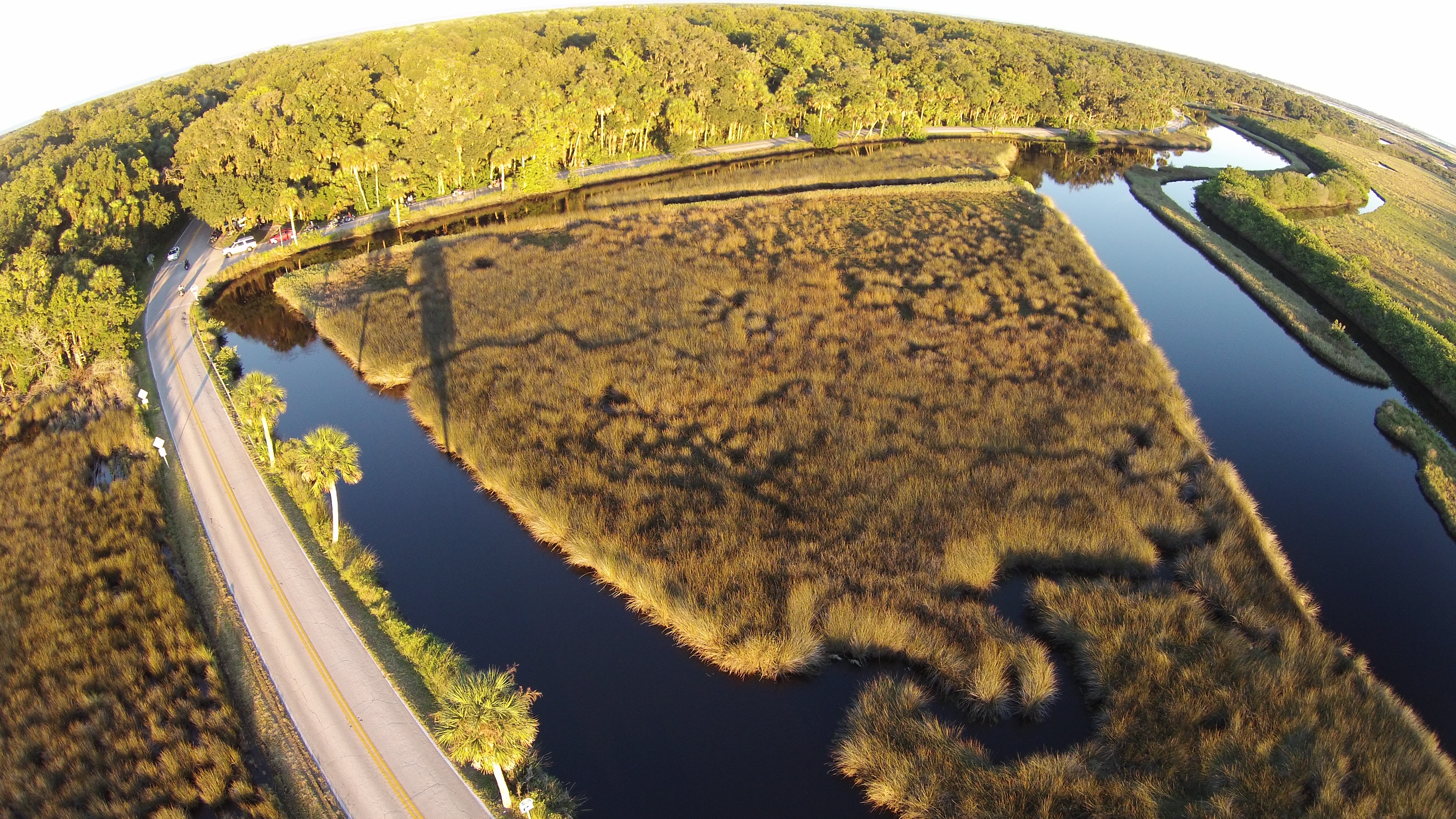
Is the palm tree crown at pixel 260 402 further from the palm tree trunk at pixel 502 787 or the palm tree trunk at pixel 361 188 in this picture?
the palm tree trunk at pixel 361 188

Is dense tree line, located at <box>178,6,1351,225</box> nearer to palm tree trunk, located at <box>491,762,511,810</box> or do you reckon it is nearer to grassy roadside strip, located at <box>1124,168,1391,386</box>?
grassy roadside strip, located at <box>1124,168,1391,386</box>

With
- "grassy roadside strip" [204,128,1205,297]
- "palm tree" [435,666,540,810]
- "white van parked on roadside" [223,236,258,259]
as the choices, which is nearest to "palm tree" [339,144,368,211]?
"grassy roadside strip" [204,128,1205,297]

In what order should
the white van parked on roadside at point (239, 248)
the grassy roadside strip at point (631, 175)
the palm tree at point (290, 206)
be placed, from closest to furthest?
the white van parked on roadside at point (239, 248), the grassy roadside strip at point (631, 175), the palm tree at point (290, 206)

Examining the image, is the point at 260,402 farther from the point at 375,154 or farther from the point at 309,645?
the point at 375,154

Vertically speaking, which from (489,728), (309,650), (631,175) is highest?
(631,175)

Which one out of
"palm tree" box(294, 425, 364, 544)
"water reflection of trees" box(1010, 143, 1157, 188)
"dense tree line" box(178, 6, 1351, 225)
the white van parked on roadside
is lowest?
"palm tree" box(294, 425, 364, 544)

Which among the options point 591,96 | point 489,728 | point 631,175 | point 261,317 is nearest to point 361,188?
point 261,317

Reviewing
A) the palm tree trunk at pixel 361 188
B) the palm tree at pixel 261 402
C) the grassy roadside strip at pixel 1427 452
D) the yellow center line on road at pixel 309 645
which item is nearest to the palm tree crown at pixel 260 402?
the palm tree at pixel 261 402
